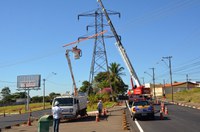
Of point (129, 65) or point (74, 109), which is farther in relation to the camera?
point (129, 65)

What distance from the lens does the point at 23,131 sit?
71.4 ft

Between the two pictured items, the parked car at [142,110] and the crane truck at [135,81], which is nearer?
the parked car at [142,110]

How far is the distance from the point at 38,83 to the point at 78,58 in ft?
207

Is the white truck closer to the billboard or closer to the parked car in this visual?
the parked car

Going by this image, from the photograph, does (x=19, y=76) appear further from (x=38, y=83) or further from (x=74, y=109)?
(x=74, y=109)

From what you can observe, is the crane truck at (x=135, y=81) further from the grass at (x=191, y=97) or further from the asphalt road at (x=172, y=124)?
the grass at (x=191, y=97)

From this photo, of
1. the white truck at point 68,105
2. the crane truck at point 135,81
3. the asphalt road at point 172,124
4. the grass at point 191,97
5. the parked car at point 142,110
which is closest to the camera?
the asphalt road at point 172,124

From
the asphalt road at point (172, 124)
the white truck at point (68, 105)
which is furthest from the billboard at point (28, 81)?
the asphalt road at point (172, 124)

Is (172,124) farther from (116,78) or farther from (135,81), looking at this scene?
(116,78)

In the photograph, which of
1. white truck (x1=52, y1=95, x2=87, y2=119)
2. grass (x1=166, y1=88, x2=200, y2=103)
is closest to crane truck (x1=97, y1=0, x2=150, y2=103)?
white truck (x1=52, y1=95, x2=87, y2=119)

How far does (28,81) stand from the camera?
103 m

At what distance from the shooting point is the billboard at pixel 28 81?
101938mm

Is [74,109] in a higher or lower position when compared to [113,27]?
lower

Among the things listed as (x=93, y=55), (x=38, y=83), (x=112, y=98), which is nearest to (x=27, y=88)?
(x=38, y=83)
